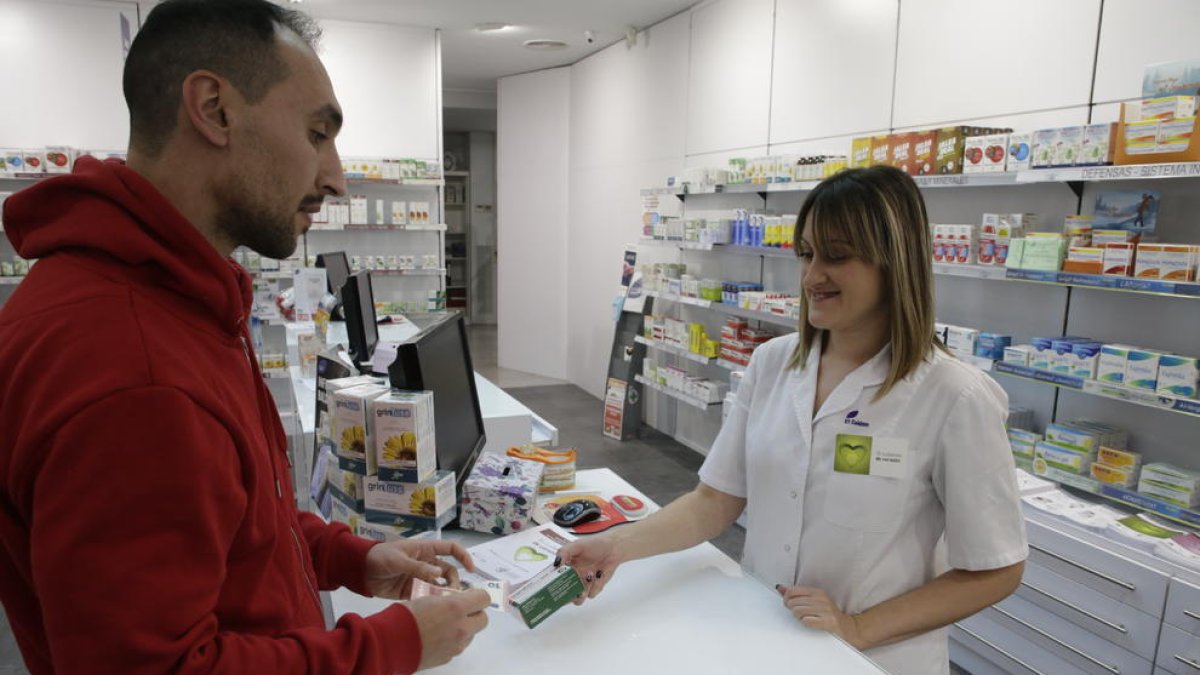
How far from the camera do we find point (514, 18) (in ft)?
21.5

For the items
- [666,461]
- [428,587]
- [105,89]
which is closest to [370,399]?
[428,587]

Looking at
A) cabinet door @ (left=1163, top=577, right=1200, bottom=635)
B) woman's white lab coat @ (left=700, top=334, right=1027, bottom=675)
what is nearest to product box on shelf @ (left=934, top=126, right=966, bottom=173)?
cabinet door @ (left=1163, top=577, right=1200, bottom=635)

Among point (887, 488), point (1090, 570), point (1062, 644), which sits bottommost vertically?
point (1062, 644)

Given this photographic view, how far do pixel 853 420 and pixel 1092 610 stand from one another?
1721 millimetres

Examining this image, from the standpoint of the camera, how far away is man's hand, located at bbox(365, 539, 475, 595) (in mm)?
1362

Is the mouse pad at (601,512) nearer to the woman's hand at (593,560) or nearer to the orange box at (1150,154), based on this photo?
the woman's hand at (593,560)

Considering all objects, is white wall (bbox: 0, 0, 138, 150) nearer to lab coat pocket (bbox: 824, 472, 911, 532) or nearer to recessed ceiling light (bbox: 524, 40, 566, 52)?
recessed ceiling light (bbox: 524, 40, 566, 52)

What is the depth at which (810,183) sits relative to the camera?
4.16 m

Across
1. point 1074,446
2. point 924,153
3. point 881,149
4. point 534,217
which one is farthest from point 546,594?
point 534,217

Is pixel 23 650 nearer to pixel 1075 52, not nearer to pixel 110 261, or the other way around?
pixel 110 261

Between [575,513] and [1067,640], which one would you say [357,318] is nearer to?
[575,513]

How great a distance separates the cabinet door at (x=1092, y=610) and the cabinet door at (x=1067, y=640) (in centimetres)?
2

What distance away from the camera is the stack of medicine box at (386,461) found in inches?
59.8

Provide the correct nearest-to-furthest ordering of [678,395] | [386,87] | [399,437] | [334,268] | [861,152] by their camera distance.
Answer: [399,437], [861,152], [334,268], [678,395], [386,87]
